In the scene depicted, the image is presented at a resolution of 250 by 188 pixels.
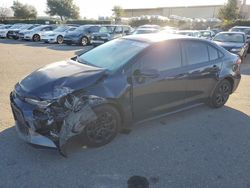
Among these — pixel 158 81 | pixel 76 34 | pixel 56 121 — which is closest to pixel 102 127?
pixel 56 121

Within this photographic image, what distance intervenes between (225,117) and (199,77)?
1043 millimetres

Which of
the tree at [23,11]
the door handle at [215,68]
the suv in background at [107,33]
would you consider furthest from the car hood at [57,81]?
the tree at [23,11]

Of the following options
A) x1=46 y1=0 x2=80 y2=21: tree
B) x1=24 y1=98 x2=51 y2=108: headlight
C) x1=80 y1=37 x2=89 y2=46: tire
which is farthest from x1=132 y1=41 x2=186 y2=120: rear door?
x1=46 y1=0 x2=80 y2=21: tree

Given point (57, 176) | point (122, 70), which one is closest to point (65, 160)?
point (57, 176)

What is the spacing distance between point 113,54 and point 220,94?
103 inches

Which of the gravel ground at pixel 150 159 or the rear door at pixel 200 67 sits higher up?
the rear door at pixel 200 67

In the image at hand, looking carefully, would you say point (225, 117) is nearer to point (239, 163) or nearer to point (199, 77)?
point (199, 77)

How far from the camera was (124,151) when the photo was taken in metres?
3.98

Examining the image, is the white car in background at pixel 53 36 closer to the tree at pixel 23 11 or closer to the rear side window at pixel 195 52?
the rear side window at pixel 195 52

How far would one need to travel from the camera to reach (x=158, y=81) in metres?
4.39

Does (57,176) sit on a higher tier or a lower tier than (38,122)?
lower

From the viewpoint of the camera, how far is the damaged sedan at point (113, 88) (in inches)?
139

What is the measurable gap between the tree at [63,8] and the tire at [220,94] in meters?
49.6

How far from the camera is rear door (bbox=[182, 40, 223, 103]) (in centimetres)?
491
